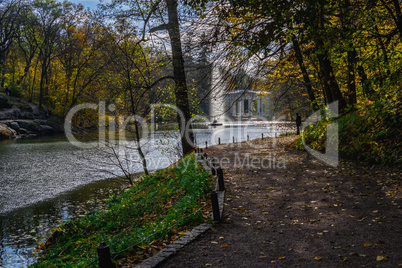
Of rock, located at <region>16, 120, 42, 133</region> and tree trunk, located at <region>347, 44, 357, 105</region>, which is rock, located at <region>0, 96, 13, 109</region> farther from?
tree trunk, located at <region>347, 44, 357, 105</region>

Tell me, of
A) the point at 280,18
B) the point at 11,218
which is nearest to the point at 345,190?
the point at 280,18

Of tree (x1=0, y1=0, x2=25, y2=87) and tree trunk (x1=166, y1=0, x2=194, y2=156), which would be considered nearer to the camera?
tree trunk (x1=166, y1=0, x2=194, y2=156)

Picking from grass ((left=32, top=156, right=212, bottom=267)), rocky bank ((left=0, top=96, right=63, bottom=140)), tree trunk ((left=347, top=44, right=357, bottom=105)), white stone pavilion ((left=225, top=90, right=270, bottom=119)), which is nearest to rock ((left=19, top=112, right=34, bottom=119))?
rocky bank ((left=0, top=96, right=63, bottom=140))

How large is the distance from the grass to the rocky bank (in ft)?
101

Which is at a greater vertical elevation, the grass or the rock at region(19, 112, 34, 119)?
the rock at region(19, 112, 34, 119)

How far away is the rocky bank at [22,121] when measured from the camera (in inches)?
1412

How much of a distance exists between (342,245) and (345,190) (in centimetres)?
345

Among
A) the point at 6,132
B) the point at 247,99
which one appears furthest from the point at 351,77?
the point at 6,132

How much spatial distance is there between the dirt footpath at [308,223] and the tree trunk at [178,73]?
4562mm

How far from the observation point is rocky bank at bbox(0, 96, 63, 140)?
35.9 meters

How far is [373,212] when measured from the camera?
603cm

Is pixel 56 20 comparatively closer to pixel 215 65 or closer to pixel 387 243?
pixel 215 65

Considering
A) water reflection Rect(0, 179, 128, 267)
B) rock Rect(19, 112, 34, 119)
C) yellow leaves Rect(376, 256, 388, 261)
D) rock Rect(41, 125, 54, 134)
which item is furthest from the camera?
rock Rect(19, 112, 34, 119)

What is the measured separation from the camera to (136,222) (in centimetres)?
811
